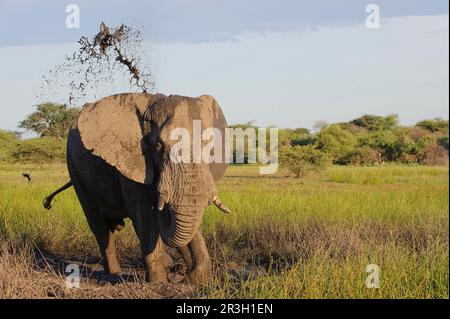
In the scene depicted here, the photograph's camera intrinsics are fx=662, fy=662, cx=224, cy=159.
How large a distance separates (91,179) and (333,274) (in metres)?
2.47

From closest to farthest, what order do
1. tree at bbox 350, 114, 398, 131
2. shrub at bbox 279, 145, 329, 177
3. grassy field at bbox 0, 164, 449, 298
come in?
grassy field at bbox 0, 164, 449, 298, shrub at bbox 279, 145, 329, 177, tree at bbox 350, 114, 398, 131

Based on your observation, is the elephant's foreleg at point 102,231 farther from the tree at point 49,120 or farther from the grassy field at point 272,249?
the tree at point 49,120

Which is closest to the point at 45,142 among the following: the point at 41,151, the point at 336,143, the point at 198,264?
the point at 41,151

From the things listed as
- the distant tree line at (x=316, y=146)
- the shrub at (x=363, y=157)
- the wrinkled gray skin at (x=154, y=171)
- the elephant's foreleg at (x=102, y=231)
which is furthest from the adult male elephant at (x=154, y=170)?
the shrub at (x=363, y=157)

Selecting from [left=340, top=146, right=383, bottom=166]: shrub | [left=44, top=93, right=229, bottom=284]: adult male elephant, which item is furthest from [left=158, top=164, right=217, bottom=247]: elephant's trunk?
[left=340, top=146, right=383, bottom=166]: shrub

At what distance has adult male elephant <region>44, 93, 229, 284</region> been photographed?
15.3 feet

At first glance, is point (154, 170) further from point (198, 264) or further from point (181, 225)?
point (198, 264)

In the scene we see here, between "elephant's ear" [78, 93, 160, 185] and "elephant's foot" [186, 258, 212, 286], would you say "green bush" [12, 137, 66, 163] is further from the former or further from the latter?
"elephant's foot" [186, 258, 212, 286]

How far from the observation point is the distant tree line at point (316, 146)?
21953 millimetres

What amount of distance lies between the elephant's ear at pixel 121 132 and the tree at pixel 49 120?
17.6 metres

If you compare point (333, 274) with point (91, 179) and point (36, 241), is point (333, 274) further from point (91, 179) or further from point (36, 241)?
point (36, 241)
